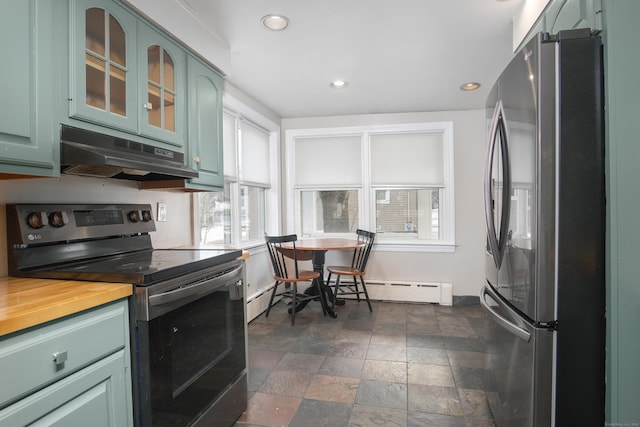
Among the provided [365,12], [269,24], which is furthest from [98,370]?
[365,12]

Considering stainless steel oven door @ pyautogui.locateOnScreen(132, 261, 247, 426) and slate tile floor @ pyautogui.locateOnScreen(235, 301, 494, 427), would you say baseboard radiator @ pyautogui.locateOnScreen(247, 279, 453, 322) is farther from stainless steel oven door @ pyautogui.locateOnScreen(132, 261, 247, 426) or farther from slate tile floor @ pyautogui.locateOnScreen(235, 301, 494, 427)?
stainless steel oven door @ pyautogui.locateOnScreen(132, 261, 247, 426)

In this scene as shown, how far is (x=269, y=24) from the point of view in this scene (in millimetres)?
2193

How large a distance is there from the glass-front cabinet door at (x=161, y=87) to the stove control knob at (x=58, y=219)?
533 millimetres

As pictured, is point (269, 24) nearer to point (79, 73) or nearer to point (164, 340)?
point (79, 73)

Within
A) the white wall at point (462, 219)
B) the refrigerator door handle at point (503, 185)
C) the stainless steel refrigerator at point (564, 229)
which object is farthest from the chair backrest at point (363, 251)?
the stainless steel refrigerator at point (564, 229)

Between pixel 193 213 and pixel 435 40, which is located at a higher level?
pixel 435 40

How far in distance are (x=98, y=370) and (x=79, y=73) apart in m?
1.16

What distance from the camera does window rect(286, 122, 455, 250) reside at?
13.8ft

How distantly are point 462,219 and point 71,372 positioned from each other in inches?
156

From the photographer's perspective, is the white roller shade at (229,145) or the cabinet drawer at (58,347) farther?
the white roller shade at (229,145)

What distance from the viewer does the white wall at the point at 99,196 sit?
57.6 inches

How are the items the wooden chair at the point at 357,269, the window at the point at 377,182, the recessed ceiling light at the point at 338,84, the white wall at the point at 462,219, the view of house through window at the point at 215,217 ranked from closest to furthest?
the view of house through window at the point at 215,217 → the recessed ceiling light at the point at 338,84 → the wooden chair at the point at 357,269 → the white wall at the point at 462,219 → the window at the point at 377,182

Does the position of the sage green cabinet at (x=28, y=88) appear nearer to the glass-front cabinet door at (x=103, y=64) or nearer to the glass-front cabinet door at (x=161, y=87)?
the glass-front cabinet door at (x=103, y=64)

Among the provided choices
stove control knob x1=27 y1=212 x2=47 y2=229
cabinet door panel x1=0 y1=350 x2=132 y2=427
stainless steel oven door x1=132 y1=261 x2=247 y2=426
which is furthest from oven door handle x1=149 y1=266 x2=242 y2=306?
stove control knob x1=27 y1=212 x2=47 y2=229
